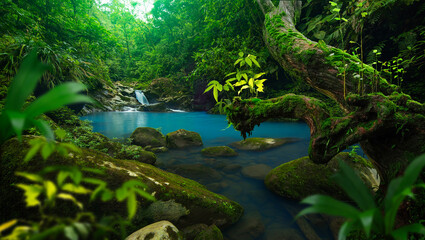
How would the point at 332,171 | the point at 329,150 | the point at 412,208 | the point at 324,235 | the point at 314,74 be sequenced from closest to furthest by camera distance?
1. the point at 412,208
2. the point at 329,150
3. the point at 324,235
4. the point at 314,74
5. the point at 332,171

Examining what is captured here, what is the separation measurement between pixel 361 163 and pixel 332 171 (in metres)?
0.66

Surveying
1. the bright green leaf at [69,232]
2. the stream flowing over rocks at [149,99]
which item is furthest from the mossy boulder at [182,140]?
the stream flowing over rocks at [149,99]

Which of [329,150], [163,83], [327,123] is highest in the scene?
[163,83]

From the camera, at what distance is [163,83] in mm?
20688

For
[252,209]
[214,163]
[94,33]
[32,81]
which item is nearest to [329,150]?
[252,209]

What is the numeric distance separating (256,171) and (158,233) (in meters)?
3.06

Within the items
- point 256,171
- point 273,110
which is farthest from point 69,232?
point 256,171

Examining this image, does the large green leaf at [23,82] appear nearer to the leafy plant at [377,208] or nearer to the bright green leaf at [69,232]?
the bright green leaf at [69,232]

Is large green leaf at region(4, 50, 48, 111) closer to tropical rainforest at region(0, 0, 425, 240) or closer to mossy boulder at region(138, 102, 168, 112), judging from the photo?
tropical rainforest at region(0, 0, 425, 240)

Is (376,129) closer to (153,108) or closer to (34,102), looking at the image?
(34,102)

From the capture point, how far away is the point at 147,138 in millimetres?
6473

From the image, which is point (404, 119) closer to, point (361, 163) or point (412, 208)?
point (412, 208)

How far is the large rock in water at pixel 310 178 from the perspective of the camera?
3.05 meters

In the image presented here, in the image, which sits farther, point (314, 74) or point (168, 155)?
point (168, 155)
